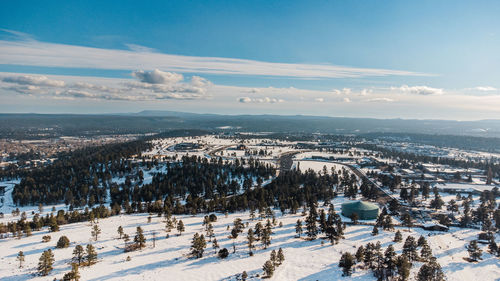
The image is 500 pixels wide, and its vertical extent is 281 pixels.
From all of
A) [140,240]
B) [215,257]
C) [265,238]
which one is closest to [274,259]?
[265,238]

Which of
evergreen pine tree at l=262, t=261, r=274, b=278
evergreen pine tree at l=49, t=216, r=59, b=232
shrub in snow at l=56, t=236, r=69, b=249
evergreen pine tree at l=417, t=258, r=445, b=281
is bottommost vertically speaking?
evergreen pine tree at l=49, t=216, r=59, b=232

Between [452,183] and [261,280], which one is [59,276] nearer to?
[261,280]

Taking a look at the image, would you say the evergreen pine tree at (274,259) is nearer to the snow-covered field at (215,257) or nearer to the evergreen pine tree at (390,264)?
the snow-covered field at (215,257)

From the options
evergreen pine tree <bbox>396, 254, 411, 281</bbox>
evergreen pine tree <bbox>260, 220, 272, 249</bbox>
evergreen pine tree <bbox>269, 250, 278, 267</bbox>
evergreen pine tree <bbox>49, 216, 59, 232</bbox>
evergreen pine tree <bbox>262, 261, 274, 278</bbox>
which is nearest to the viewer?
evergreen pine tree <bbox>396, 254, 411, 281</bbox>

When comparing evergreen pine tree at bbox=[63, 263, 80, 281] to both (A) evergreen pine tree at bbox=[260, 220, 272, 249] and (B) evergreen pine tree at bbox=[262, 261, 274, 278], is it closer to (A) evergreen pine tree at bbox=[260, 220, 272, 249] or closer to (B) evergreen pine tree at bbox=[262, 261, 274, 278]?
(B) evergreen pine tree at bbox=[262, 261, 274, 278]

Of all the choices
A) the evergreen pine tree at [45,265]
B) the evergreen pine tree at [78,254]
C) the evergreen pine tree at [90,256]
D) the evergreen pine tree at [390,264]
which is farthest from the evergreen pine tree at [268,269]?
the evergreen pine tree at [45,265]

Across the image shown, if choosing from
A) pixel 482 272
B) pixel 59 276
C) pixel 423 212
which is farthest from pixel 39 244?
pixel 423 212

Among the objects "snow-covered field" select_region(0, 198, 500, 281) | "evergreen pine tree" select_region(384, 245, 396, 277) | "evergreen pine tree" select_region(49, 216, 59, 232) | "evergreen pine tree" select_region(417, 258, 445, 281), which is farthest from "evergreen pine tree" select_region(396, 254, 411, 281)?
"evergreen pine tree" select_region(49, 216, 59, 232)

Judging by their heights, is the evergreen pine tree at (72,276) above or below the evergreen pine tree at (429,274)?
below

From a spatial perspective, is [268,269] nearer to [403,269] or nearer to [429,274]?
[403,269]

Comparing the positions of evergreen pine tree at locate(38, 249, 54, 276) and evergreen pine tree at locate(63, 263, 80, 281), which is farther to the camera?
evergreen pine tree at locate(38, 249, 54, 276)
